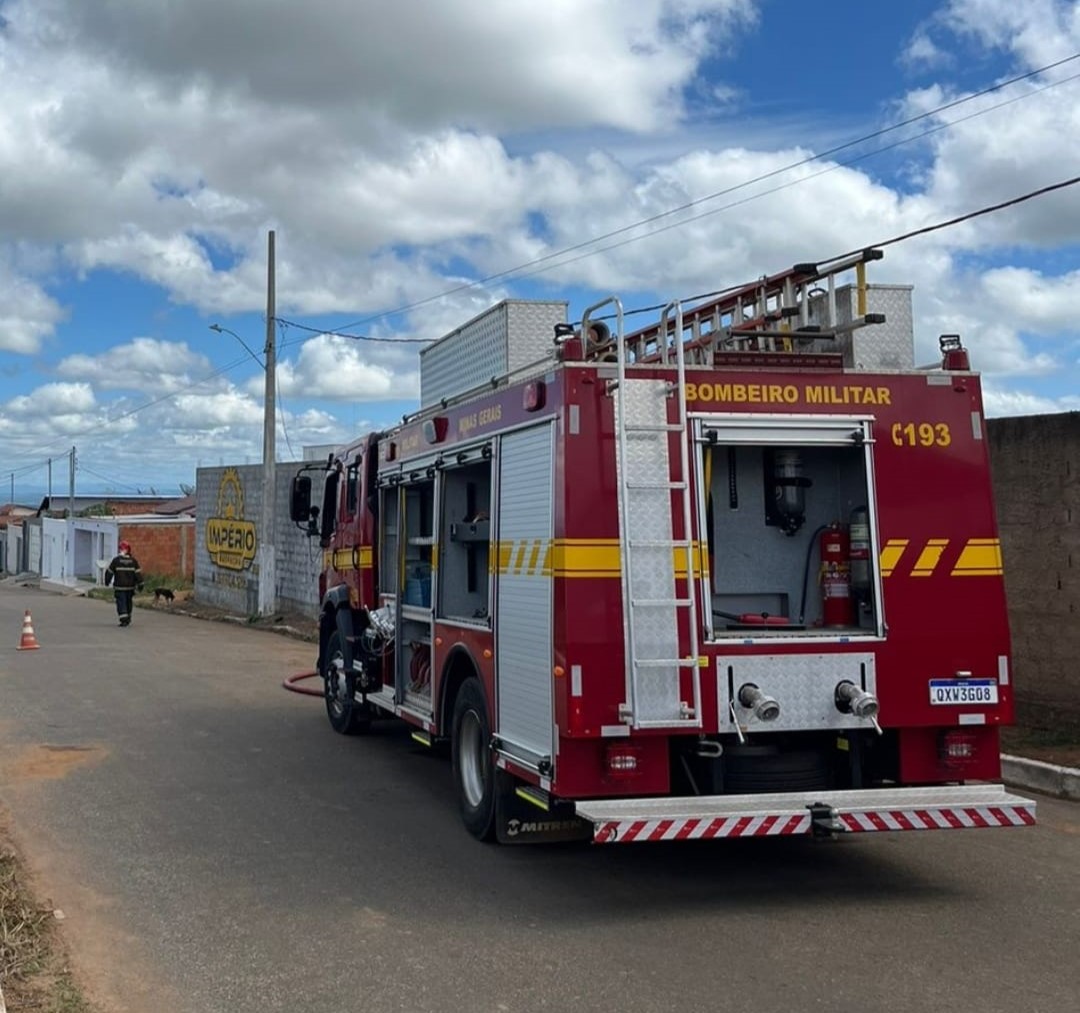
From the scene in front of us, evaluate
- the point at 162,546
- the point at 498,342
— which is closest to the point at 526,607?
the point at 498,342

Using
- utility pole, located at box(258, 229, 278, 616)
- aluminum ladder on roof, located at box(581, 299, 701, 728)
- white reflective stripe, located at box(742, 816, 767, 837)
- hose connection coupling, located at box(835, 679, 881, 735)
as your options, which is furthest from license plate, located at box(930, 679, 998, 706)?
utility pole, located at box(258, 229, 278, 616)

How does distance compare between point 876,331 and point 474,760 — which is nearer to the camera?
point 474,760

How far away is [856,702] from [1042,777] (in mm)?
3500

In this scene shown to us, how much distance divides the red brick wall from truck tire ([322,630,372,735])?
37.7 metres

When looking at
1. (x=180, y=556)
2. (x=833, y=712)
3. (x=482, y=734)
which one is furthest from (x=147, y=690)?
(x=180, y=556)

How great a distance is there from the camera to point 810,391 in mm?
6805

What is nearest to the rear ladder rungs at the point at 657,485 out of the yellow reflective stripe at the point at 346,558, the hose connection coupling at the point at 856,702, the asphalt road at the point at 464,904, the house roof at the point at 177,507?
the hose connection coupling at the point at 856,702

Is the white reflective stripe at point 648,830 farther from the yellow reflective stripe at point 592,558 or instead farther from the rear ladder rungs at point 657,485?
the rear ladder rungs at point 657,485

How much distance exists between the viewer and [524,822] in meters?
7.33

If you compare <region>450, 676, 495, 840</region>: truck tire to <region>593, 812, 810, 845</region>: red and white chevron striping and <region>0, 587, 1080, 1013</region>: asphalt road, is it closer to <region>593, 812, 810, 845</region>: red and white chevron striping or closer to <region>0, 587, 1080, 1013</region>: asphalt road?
<region>0, 587, 1080, 1013</region>: asphalt road

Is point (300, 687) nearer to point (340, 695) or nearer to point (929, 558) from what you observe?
point (340, 695)

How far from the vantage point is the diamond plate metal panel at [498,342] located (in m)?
9.54

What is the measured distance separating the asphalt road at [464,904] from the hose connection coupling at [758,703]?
980mm

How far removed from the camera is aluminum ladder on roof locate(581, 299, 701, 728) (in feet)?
20.7
